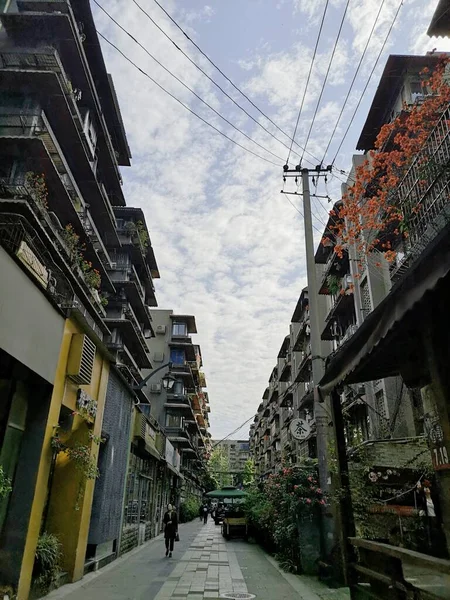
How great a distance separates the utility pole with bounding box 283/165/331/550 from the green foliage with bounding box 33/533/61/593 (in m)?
5.54

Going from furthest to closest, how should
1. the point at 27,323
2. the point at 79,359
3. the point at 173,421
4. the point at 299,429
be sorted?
the point at 173,421, the point at 299,429, the point at 79,359, the point at 27,323

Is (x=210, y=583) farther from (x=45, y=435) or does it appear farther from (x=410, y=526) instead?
(x=45, y=435)

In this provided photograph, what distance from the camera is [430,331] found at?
3.92m

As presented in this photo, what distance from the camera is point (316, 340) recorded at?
36.3ft

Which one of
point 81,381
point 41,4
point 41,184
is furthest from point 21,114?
point 81,381

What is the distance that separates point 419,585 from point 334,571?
5.73m

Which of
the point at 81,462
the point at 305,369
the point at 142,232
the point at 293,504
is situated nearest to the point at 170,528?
the point at 293,504

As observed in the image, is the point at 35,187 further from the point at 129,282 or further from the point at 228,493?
the point at 228,493

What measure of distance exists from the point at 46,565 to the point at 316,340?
7427 mm

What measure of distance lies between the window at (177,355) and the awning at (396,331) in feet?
154

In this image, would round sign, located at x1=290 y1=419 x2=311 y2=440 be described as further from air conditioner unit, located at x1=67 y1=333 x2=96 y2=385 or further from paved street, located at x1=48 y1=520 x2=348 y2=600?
air conditioner unit, located at x1=67 y1=333 x2=96 y2=385

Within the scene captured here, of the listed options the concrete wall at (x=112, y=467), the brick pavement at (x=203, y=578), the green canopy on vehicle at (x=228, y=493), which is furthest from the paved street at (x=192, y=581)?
the green canopy on vehicle at (x=228, y=493)

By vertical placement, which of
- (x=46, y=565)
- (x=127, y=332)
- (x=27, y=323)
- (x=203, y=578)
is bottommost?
(x=203, y=578)

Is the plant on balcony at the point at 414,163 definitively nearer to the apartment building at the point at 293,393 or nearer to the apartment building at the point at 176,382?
the apartment building at the point at 293,393
